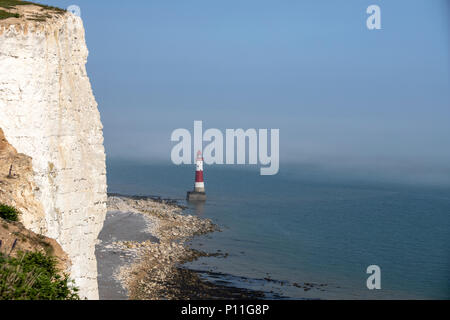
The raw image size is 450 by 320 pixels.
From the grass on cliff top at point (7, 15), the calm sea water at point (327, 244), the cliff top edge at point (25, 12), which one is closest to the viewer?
the cliff top edge at point (25, 12)

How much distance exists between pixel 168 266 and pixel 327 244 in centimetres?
2247

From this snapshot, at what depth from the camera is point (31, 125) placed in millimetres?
13984

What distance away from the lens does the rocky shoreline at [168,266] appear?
1193 inches

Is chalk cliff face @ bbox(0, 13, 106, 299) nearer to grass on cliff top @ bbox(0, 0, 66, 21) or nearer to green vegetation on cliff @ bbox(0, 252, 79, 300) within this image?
grass on cliff top @ bbox(0, 0, 66, 21)

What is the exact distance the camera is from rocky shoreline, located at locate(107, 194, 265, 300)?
30297 mm

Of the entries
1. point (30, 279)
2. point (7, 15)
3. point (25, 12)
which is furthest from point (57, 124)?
point (30, 279)

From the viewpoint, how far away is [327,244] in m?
53.5

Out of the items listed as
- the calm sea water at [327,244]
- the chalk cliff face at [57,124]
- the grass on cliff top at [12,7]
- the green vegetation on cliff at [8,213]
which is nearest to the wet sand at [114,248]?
the calm sea water at [327,244]

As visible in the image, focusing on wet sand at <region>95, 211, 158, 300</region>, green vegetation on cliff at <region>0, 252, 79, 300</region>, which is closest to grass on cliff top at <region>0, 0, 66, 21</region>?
green vegetation on cliff at <region>0, 252, 79, 300</region>

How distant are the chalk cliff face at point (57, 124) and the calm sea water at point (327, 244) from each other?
62.4ft

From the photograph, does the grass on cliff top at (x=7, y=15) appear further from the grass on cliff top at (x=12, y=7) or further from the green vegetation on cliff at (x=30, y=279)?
the green vegetation on cliff at (x=30, y=279)

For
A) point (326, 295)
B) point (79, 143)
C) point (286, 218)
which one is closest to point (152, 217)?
point (286, 218)

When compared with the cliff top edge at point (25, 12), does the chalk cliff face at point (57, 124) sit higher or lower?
lower

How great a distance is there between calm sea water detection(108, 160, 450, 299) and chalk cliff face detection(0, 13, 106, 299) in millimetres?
19021
